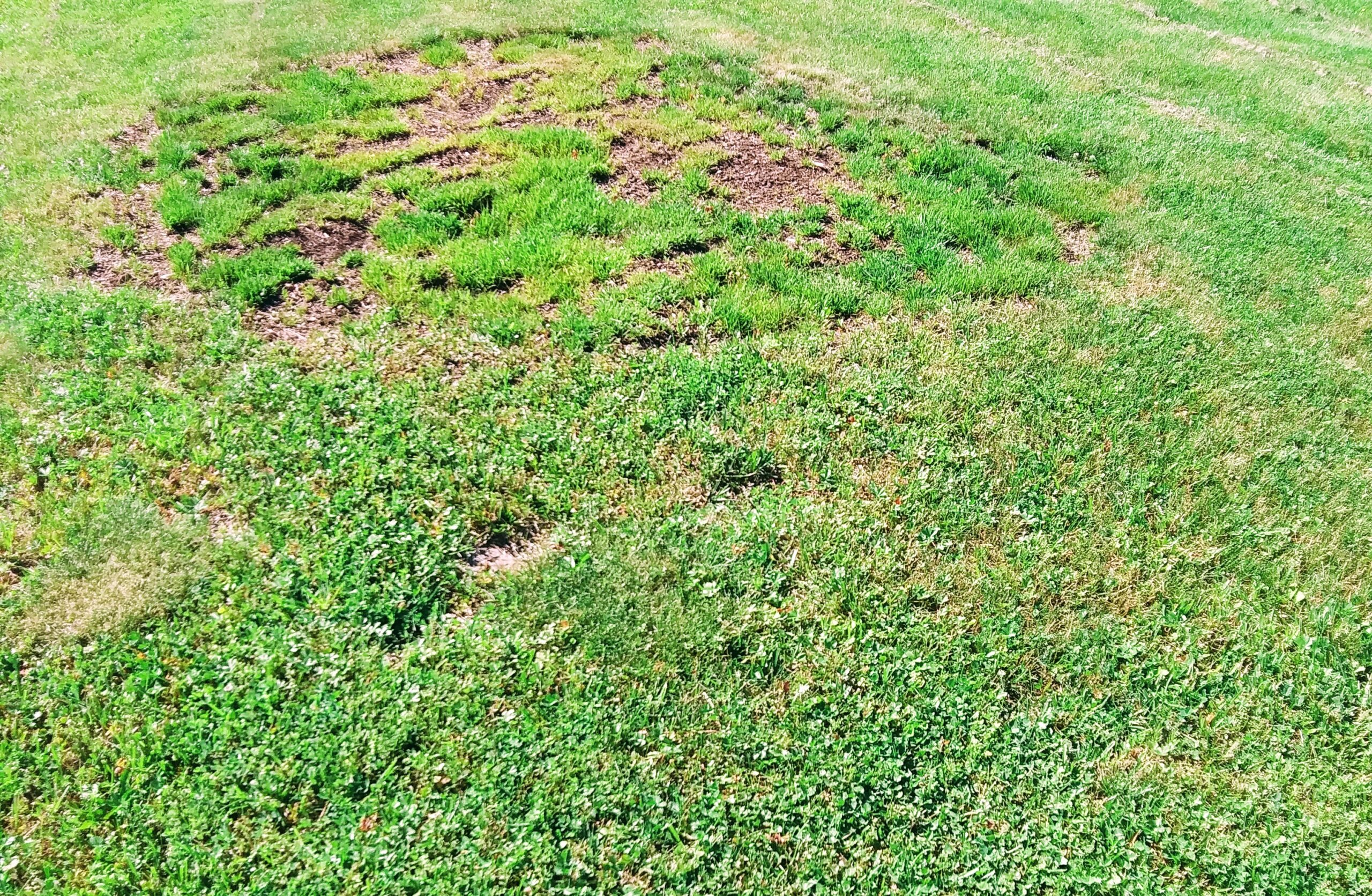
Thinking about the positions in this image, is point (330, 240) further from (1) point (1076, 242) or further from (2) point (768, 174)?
(1) point (1076, 242)

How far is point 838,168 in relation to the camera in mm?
9469

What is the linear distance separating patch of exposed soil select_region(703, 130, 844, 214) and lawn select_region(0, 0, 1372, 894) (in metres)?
0.09

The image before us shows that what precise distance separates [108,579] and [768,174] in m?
7.58

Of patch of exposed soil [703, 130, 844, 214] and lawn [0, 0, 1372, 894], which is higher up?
patch of exposed soil [703, 130, 844, 214]

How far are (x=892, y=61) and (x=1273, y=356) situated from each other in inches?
306

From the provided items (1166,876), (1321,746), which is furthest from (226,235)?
(1321,746)

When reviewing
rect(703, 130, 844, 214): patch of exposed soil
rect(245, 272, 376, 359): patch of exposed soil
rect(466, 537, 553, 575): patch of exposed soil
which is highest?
rect(703, 130, 844, 214): patch of exposed soil

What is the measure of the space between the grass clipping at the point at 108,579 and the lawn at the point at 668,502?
0.03 meters

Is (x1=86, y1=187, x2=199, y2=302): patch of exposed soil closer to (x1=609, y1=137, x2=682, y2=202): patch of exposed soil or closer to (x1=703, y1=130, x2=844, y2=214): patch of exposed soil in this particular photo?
(x1=609, y1=137, x2=682, y2=202): patch of exposed soil

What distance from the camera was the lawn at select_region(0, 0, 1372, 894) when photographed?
3.91 meters

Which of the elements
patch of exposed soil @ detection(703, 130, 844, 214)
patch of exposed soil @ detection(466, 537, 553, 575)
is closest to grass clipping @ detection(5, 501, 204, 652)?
patch of exposed soil @ detection(466, 537, 553, 575)

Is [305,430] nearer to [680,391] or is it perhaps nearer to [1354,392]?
[680,391]

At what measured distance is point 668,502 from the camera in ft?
17.9

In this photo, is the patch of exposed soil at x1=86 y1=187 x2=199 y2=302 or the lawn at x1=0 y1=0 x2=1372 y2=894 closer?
the lawn at x1=0 y1=0 x2=1372 y2=894
